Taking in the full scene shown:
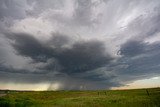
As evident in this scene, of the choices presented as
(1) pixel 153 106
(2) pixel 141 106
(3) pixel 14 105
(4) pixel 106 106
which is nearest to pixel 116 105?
(4) pixel 106 106

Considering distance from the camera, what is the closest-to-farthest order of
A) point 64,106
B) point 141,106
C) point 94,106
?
point 141,106, point 94,106, point 64,106

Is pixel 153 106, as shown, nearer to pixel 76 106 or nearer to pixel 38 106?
pixel 76 106

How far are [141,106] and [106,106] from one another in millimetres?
6361

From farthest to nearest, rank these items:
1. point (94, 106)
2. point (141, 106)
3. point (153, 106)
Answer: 1. point (94, 106)
2. point (141, 106)
3. point (153, 106)

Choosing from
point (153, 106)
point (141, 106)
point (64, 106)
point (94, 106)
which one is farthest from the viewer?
point (64, 106)

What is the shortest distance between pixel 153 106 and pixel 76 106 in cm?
1403

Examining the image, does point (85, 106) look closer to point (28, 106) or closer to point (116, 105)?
point (116, 105)

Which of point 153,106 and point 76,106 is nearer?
point 153,106

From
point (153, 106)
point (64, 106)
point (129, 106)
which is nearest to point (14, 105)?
point (64, 106)

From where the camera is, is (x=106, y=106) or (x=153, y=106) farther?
(x=106, y=106)

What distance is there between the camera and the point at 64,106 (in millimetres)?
43469

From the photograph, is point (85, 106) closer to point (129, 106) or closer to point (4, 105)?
point (129, 106)

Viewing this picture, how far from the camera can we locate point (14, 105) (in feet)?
145

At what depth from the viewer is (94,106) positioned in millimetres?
40000
